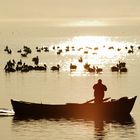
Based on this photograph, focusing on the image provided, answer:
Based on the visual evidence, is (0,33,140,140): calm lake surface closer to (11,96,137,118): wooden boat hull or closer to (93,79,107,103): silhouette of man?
(11,96,137,118): wooden boat hull

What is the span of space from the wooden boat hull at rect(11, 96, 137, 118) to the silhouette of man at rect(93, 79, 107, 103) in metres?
0.35

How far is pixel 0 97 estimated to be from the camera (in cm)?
5856

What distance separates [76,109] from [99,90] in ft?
5.89

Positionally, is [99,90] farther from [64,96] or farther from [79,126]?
[64,96]

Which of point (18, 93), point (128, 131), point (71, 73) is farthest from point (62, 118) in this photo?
point (71, 73)

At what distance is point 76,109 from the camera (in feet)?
146

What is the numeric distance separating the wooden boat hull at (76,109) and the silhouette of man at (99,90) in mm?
350

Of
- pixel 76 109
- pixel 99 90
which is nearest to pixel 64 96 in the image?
pixel 76 109

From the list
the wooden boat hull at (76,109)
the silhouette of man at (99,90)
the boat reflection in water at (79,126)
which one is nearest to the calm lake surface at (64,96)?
the boat reflection in water at (79,126)

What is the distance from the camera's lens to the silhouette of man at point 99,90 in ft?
143

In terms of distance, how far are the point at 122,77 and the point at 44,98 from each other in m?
25.8

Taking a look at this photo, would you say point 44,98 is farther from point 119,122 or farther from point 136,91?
point 119,122

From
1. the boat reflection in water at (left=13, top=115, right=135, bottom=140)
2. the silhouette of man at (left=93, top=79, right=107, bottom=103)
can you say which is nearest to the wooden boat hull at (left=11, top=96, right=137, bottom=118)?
the silhouette of man at (left=93, top=79, right=107, bottom=103)

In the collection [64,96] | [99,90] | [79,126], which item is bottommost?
[79,126]
